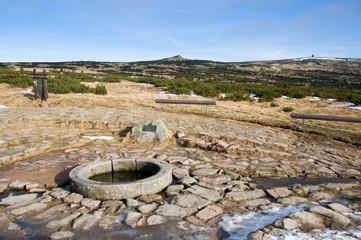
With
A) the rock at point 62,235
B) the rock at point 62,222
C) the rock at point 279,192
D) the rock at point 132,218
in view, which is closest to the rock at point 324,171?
the rock at point 279,192

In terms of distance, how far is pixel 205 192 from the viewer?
14.2 feet

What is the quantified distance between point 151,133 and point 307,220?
439 cm

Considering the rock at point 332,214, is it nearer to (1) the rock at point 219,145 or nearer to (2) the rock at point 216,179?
(2) the rock at point 216,179

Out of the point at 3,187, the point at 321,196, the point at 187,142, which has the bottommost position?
the point at 3,187

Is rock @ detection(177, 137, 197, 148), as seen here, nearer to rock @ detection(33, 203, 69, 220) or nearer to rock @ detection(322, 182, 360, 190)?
rock @ detection(322, 182, 360, 190)

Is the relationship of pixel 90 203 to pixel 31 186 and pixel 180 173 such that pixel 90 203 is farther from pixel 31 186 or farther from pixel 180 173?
pixel 180 173

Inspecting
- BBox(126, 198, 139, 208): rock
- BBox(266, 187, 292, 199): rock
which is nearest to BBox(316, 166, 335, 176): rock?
BBox(266, 187, 292, 199): rock

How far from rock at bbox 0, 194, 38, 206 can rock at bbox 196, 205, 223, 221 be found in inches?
91.5

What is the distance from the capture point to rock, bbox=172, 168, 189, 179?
198 inches

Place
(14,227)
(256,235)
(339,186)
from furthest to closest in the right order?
(339,186) < (14,227) < (256,235)

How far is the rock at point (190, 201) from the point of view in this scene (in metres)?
3.88

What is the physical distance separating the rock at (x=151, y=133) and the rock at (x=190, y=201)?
10.0 ft

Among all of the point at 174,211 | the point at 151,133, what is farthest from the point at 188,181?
the point at 151,133

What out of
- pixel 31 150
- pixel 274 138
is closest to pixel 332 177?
pixel 274 138
